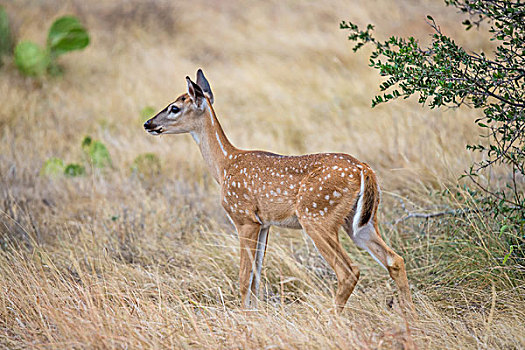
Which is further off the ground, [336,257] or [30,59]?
[30,59]

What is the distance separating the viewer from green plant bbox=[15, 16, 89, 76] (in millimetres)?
12219

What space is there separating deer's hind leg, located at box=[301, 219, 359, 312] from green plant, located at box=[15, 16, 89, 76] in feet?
29.9

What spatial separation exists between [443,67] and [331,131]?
17.8 ft

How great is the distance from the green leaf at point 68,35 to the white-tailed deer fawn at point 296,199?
763 cm

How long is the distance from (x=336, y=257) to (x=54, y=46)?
386 inches

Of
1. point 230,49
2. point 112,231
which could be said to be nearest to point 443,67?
point 112,231

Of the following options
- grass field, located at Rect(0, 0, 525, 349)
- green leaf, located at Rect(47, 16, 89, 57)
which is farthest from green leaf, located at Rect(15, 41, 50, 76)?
green leaf, located at Rect(47, 16, 89, 57)

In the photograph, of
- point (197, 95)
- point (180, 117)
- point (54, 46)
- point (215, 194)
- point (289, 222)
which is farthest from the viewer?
point (54, 46)

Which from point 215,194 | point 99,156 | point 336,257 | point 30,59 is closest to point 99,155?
point 99,156

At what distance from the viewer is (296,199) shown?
15.0 ft

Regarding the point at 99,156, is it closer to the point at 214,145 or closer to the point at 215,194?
the point at 215,194

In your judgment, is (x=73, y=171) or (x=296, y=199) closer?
(x=296, y=199)

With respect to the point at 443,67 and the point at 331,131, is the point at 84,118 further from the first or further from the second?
the point at 443,67

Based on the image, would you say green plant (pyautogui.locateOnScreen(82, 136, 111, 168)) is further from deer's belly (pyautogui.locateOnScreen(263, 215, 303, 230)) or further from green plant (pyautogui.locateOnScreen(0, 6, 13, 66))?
green plant (pyautogui.locateOnScreen(0, 6, 13, 66))
